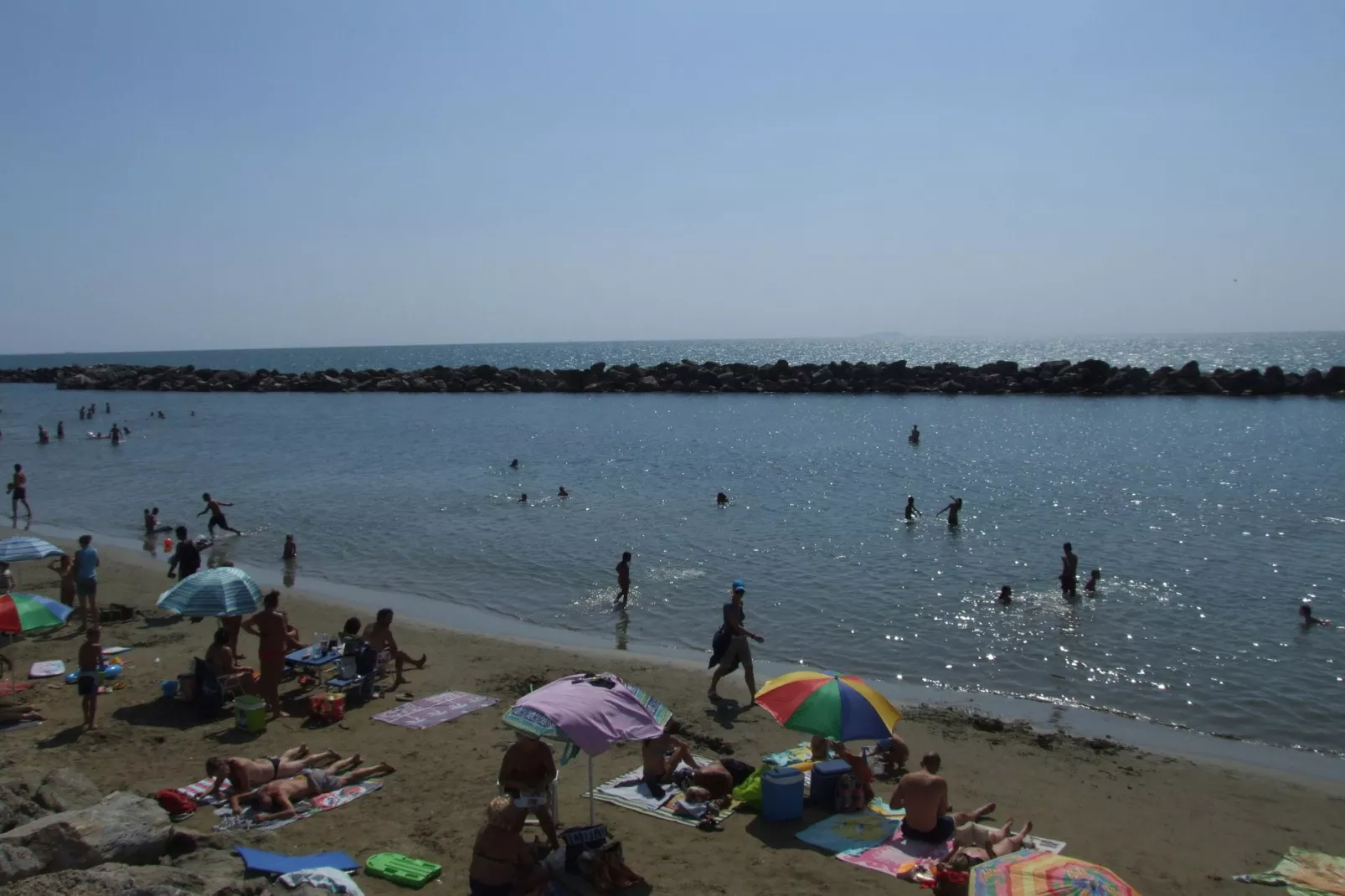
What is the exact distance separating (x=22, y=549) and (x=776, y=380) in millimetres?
66475

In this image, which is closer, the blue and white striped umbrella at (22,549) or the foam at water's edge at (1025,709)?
the foam at water's edge at (1025,709)

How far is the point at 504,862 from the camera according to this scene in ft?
23.3

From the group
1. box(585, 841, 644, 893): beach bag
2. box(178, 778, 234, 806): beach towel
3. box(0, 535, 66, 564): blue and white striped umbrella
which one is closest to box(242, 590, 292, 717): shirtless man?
box(178, 778, 234, 806): beach towel

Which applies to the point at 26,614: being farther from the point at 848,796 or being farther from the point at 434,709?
the point at 848,796

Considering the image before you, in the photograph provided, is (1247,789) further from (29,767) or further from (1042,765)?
(29,767)

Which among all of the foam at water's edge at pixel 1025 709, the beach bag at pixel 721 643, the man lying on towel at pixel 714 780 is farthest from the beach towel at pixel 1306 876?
the beach bag at pixel 721 643

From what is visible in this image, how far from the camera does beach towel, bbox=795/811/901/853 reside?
8.28 metres

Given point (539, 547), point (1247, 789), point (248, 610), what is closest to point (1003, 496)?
point (539, 547)

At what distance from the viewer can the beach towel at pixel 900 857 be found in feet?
25.8

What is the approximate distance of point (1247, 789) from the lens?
1047 centimetres

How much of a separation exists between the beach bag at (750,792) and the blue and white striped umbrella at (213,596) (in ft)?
22.0

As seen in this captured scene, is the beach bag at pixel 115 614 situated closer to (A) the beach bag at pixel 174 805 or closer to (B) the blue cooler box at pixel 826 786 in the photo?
(A) the beach bag at pixel 174 805

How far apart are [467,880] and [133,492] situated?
30.8m

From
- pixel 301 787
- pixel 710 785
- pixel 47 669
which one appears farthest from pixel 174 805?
pixel 47 669
